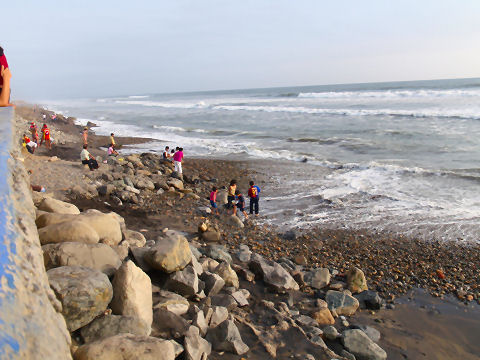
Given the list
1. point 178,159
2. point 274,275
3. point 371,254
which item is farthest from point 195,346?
point 178,159

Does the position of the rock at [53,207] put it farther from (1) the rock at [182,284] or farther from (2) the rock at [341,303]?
(2) the rock at [341,303]

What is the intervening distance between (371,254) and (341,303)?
254 cm

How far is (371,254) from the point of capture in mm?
7945

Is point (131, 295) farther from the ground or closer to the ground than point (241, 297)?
farther from the ground

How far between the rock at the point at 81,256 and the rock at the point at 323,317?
3128mm

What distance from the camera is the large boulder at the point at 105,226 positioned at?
4.96 metres

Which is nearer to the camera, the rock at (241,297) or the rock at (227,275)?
the rock at (241,297)

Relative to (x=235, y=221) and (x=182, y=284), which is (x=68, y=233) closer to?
(x=182, y=284)

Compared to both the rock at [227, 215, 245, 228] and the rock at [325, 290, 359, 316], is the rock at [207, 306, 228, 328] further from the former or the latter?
the rock at [227, 215, 245, 228]

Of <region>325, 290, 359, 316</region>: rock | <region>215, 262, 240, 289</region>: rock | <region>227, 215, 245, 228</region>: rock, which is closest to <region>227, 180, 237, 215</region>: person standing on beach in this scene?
<region>227, 215, 245, 228</region>: rock

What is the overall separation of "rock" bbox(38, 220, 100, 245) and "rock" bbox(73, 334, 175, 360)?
192 centimetres

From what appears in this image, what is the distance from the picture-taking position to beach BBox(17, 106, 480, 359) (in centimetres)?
565

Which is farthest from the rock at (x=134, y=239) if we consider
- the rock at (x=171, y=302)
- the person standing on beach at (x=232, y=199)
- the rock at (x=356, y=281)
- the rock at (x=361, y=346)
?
→ the person standing on beach at (x=232, y=199)

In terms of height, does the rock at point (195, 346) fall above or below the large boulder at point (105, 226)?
below
